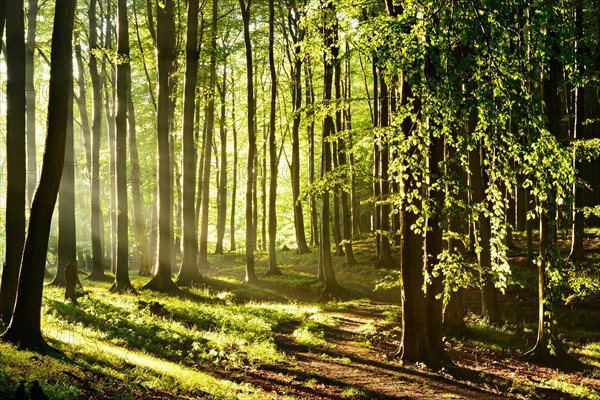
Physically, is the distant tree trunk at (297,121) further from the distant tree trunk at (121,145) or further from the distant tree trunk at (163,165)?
the distant tree trunk at (121,145)

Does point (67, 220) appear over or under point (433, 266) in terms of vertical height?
over

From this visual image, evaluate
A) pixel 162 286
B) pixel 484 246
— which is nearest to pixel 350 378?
pixel 484 246

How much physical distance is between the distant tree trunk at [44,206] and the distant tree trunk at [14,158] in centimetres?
253

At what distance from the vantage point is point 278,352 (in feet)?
36.3

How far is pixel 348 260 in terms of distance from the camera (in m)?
25.9

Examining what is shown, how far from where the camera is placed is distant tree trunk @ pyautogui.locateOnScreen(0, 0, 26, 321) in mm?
10695

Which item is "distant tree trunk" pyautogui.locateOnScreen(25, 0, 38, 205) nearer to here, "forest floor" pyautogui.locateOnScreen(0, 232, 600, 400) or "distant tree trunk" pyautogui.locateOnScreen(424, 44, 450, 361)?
"forest floor" pyautogui.locateOnScreen(0, 232, 600, 400)

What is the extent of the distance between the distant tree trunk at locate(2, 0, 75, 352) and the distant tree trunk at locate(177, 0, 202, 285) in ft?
32.6

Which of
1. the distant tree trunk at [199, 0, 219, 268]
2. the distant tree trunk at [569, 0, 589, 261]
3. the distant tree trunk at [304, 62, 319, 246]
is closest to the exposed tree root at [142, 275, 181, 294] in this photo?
the distant tree trunk at [199, 0, 219, 268]

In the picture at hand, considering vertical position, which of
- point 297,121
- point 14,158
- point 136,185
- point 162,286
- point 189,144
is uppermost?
point 297,121

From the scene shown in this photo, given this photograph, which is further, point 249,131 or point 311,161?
point 311,161

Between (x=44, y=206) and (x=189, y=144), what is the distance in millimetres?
11057

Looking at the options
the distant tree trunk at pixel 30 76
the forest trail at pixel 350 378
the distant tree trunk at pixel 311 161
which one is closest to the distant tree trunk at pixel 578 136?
the forest trail at pixel 350 378

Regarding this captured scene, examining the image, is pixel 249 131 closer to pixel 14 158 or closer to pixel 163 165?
pixel 163 165
